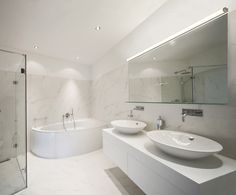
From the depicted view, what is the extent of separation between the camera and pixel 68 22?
200 centimetres

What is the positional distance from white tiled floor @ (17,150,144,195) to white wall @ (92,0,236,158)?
1.01 metres

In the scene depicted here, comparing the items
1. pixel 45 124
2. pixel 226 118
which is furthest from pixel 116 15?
pixel 45 124

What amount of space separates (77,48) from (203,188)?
10.2 feet

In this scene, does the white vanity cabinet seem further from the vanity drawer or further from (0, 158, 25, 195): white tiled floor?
(0, 158, 25, 195): white tiled floor

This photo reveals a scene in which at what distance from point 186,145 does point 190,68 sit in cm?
79

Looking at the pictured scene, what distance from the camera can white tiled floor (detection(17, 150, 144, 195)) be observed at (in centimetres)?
175

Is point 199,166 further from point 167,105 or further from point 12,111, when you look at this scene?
point 12,111

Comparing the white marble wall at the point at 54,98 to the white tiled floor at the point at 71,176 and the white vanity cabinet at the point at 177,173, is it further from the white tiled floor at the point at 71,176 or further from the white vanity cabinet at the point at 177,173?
the white vanity cabinet at the point at 177,173

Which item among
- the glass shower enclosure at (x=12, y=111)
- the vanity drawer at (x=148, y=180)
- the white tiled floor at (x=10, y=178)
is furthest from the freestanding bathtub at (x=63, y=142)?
the vanity drawer at (x=148, y=180)

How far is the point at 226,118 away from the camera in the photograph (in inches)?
42.9

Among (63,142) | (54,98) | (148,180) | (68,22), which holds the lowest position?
(63,142)

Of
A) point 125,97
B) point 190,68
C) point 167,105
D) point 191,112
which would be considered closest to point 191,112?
point 191,112

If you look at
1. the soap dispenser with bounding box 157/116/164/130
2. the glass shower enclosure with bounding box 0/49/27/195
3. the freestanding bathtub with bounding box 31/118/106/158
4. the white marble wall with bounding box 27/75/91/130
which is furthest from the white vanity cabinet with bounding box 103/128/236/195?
the white marble wall with bounding box 27/75/91/130

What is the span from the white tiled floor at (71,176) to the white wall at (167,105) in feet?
3.32
